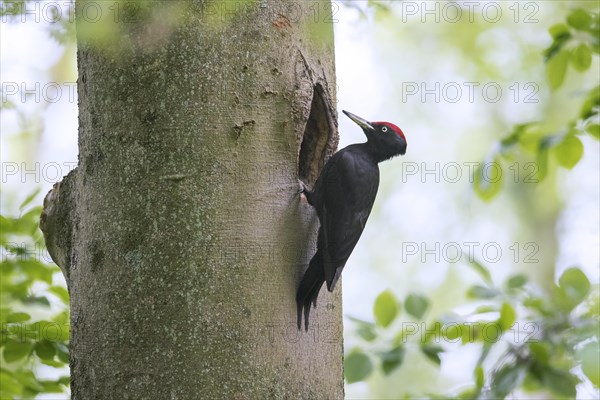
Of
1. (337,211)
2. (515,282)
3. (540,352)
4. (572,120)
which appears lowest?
(540,352)

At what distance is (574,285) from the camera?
2.62 metres

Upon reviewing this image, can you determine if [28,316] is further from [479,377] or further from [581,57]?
[581,57]

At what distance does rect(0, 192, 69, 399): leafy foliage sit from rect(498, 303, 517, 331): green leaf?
1.56 meters

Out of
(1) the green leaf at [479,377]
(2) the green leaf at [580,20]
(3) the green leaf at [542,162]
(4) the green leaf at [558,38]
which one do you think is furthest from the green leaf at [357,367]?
(2) the green leaf at [580,20]

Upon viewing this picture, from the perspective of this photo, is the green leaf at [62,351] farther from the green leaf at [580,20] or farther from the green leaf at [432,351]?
the green leaf at [580,20]

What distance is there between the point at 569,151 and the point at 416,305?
2.71 feet

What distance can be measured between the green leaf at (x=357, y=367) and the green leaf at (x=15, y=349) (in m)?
1.17

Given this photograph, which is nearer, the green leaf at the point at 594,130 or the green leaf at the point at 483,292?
the green leaf at the point at 594,130

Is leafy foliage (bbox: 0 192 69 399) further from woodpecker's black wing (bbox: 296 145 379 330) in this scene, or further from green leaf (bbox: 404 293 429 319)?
green leaf (bbox: 404 293 429 319)

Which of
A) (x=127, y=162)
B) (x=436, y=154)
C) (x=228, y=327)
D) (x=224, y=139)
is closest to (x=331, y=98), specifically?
(x=224, y=139)

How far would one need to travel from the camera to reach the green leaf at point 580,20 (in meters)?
2.59

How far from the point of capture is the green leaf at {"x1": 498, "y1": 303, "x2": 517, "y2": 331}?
2.78 meters

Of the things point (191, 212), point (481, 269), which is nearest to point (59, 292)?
point (191, 212)

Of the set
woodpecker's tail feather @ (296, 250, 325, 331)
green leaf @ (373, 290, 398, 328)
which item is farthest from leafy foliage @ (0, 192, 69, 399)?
green leaf @ (373, 290, 398, 328)
